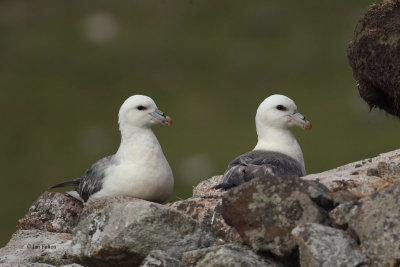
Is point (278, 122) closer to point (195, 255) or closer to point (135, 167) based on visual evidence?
point (135, 167)

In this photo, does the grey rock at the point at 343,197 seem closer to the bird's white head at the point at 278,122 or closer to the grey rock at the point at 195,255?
the grey rock at the point at 195,255

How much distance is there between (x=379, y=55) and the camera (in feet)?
32.6

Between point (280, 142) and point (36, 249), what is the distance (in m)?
3.72

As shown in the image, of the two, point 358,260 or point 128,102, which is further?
point 128,102

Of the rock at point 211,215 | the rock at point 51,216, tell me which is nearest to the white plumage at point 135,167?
the rock at point 51,216

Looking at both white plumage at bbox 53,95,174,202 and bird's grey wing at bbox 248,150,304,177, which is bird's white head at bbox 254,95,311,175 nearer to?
bird's grey wing at bbox 248,150,304,177

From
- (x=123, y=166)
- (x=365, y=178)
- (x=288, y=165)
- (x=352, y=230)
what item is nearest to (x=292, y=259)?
(x=352, y=230)

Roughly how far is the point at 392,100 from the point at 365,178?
6.34 feet

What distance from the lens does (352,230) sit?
705 centimetres

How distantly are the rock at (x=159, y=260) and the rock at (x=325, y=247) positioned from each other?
1102 millimetres

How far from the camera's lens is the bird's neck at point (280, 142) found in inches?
460

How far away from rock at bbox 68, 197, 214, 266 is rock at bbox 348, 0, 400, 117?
3169mm

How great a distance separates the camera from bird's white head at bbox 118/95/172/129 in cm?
1157

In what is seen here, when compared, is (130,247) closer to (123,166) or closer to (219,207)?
(219,207)
